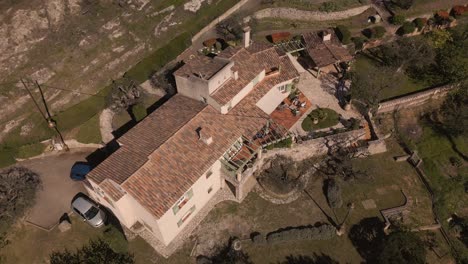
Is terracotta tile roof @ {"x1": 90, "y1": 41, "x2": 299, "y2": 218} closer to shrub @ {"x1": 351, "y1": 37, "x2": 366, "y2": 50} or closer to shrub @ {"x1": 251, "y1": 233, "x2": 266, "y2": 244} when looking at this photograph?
shrub @ {"x1": 251, "y1": 233, "x2": 266, "y2": 244}

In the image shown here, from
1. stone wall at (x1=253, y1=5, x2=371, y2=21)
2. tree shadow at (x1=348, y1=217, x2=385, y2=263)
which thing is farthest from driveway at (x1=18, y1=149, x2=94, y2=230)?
stone wall at (x1=253, y1=5, x2=371, y2=21)

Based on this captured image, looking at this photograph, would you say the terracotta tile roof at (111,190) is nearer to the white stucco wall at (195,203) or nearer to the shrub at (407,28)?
the white stucco wall at (195,203)

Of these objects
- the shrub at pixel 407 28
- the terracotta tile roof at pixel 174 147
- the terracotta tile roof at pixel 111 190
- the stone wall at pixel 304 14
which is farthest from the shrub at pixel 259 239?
the shrub at pixel 407 28

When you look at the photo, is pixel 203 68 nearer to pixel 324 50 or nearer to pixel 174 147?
pixel 174 147

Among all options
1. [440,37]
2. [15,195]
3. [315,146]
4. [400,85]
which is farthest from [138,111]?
[440,37]

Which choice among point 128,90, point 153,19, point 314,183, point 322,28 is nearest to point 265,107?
point 314,183

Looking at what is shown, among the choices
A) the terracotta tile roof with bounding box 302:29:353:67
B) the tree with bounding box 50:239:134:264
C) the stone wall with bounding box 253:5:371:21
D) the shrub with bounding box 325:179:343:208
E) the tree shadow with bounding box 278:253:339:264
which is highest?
the stone wall with bounding box 253:5:371:21
